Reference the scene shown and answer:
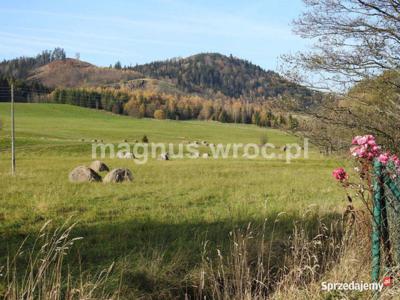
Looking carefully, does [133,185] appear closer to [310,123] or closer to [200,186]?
[200,186]

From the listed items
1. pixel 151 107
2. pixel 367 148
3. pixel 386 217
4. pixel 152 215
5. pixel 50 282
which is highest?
pixel 151 107

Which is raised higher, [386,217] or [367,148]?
[367,148]

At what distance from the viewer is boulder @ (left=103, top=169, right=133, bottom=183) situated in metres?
19.1

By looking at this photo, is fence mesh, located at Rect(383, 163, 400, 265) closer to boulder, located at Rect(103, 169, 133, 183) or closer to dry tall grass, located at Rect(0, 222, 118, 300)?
dry tall grass, located at Rect(0, 222, 118, 300)

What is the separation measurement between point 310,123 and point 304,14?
259 cm

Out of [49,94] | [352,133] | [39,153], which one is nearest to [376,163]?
[352,133]

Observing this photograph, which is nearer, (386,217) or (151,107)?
(386,217)

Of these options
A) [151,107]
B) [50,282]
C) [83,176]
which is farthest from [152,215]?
[151,107]

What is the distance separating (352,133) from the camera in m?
9.09

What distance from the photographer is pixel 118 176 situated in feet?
63.3

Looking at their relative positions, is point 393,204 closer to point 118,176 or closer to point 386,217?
point 386,217

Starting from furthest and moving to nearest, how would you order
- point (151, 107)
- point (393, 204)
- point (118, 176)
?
point (151, 107) → point (118, 176) → point (393, 204)

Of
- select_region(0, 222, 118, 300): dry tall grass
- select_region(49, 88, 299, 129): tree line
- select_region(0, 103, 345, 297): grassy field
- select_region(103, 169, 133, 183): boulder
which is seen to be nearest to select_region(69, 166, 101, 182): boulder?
select_region(103, 169, 133, 183): boulder

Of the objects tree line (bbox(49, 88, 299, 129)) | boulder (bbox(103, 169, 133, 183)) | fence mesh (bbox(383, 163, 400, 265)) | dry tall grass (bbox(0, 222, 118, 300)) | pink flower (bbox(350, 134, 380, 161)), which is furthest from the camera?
tree line (bbox(49, 88, 299, 129))
